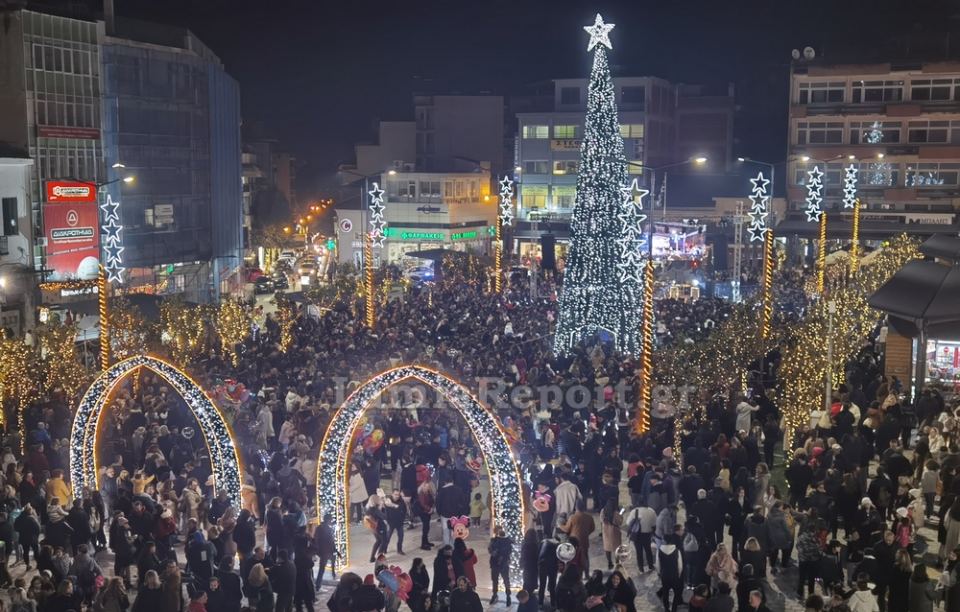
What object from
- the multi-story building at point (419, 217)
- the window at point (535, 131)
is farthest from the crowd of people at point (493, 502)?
the window at point (535, 131)

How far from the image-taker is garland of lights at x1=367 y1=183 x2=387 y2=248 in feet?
150

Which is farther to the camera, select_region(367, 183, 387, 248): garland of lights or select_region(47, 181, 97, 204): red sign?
select_region(367, 183, 387, 248): garland of lights

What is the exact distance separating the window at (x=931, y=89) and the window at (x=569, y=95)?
1995cm

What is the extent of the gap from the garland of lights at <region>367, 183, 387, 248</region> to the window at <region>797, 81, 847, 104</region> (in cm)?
2262

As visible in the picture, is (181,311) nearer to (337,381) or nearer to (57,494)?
(337,381)

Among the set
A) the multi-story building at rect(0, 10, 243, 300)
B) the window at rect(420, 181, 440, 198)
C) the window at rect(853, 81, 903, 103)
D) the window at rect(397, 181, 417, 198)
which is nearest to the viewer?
the multi-story building at rect(0, 10, 243, 300)

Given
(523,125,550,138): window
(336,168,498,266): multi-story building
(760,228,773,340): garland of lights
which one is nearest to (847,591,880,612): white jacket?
(760,228,773,340): garland of lights

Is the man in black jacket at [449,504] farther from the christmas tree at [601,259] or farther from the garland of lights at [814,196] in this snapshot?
the garland of lights at [814,196]

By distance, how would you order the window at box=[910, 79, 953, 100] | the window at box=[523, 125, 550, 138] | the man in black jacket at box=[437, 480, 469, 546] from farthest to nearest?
the window at box=[523, 125, 550, 138] → the window at box=[910, 79, 953, 100] → the man in black jacket at box=[437, 480, 469, 546]

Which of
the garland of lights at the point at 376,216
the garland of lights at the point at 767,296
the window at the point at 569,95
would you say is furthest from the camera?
the window at the point at 569,95

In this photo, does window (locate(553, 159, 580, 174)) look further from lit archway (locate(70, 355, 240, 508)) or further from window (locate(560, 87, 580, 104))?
lit archway (locate(70, 355, 240, 508))

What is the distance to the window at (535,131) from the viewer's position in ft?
217

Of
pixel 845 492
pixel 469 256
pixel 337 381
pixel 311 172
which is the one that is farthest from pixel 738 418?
pixel 311 172

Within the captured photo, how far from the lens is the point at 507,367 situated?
23.8 metres
